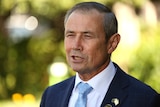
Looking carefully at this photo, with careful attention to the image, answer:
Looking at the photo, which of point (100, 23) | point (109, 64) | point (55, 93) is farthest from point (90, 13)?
point (55, 93)

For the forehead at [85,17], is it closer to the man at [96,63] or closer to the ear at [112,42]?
the man at [96,63]

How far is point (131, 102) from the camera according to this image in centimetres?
368

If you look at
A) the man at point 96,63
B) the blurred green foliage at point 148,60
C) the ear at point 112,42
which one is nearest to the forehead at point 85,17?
the man at point 96,63

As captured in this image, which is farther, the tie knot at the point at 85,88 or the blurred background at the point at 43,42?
the blurred background at the point at 43,42

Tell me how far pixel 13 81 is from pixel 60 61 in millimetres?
703

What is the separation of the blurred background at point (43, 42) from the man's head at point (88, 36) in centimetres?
386

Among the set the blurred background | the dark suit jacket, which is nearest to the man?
the dark suit jacket

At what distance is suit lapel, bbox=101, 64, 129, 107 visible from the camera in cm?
369

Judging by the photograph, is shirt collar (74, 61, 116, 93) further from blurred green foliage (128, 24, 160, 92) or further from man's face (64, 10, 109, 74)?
blurred green foliage (128, 24, 160, 92)

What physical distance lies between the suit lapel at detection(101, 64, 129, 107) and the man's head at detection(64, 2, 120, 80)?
0.13 m

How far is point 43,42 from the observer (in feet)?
27.3

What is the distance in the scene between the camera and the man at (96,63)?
3633 millimetres

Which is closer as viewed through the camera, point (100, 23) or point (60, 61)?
point (100, 23)

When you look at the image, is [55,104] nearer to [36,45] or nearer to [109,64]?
[109,64]
